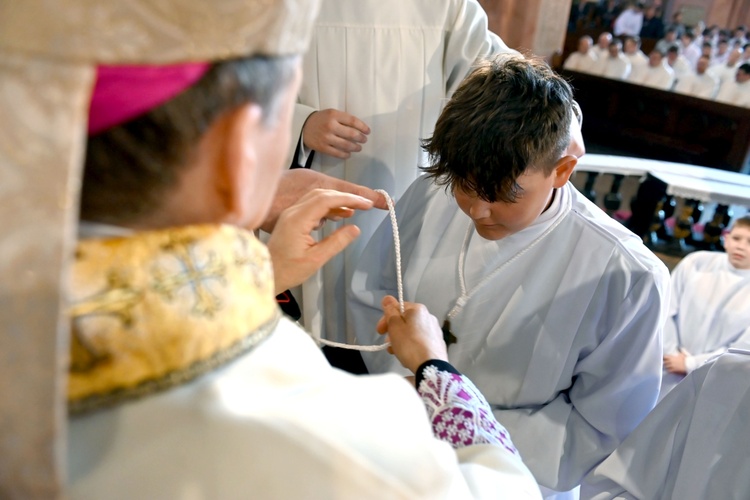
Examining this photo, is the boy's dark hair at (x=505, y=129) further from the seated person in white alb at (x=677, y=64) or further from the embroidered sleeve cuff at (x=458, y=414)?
the seated person in white alb at (x=677, y=64)

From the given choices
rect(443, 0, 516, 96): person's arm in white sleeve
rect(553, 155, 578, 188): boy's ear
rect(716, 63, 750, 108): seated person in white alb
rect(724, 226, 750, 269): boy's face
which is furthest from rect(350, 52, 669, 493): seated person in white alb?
rect(716, 63, 750, 108): seated person in white alb

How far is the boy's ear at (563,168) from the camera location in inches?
65.8

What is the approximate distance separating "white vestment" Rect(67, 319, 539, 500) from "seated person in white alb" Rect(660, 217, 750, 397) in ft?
9.70

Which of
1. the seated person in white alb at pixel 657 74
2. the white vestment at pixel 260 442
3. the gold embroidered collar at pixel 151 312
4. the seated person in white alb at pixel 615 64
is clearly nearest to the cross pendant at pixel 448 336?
the white vestment at pixel 260 442

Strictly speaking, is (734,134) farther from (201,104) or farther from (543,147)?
(201,104)

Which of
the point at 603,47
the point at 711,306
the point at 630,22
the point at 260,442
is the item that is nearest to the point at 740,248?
the point at 711,306

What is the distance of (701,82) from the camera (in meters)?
9.67

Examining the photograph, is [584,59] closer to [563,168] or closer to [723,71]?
[723,71]

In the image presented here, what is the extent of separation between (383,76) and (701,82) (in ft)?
30.4

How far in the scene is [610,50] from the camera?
1068cm

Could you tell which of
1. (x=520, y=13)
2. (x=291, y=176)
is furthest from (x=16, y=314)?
(x=520, y=13)

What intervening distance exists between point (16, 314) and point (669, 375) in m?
3.32

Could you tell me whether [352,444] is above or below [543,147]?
below

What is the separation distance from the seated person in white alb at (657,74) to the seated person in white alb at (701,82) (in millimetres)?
311
